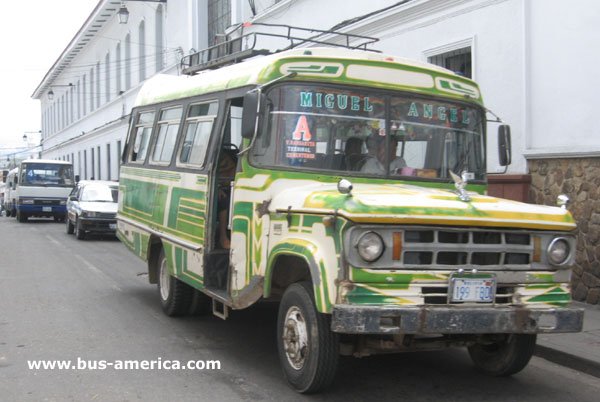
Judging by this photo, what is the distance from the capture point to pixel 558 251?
17.4 ft

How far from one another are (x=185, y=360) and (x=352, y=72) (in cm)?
297

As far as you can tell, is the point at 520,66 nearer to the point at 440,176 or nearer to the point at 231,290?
the point at 440,176

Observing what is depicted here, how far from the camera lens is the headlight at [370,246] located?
4715 millimetres

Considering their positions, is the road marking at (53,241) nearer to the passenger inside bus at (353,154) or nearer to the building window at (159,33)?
the building window at (159,33)

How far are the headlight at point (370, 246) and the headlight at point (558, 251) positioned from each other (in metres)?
1.41

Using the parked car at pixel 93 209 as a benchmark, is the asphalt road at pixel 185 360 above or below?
below

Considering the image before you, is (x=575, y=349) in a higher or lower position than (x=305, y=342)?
lower

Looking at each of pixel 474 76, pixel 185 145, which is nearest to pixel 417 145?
pixel 185 145

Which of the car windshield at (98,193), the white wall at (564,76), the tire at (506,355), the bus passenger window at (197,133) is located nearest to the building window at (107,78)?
the car windshield at (98,193)

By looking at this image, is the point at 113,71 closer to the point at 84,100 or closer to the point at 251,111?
the point at 84,100

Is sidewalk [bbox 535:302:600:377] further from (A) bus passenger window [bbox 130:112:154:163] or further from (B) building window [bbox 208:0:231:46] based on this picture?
(B) building window [bbox 208:0:231:46]

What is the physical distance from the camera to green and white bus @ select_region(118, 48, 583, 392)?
4.80m

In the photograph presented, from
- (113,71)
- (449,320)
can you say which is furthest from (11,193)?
(449,320)

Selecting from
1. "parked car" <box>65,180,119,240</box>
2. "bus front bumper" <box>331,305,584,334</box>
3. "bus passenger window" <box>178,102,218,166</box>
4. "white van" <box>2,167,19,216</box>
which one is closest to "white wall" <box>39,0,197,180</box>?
"white van" <box>2,167,19,216</box>
